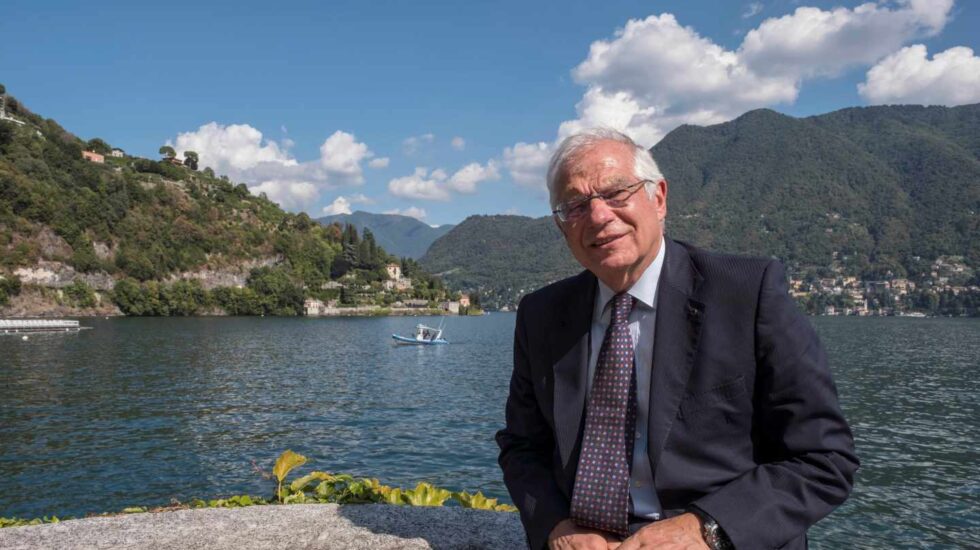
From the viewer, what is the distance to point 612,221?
2.36 metres


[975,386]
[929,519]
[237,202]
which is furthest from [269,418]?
[237,202]

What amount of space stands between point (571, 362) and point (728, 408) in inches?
24.1

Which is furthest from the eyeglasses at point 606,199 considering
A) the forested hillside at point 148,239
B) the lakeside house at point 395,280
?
the lakeside house at point 395,280

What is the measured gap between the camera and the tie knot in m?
2.44

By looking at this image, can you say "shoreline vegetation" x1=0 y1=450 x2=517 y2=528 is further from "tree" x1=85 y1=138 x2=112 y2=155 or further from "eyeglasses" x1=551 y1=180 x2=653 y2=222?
"tree" x1=85 y1=138 x2=112 y2=155

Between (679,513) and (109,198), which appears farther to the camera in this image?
(109,198)

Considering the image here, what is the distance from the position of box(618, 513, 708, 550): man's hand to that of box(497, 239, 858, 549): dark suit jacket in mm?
76

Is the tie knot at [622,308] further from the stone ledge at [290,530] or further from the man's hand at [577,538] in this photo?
the stone ledge at [290,530]

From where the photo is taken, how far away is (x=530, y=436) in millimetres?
2816

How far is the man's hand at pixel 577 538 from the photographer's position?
2.38 meters

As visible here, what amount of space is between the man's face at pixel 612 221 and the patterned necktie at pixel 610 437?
6.0 inches

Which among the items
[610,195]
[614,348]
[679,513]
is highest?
[610,195]

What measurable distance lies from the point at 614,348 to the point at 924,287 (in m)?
200

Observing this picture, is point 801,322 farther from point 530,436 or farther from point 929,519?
point 929,519
